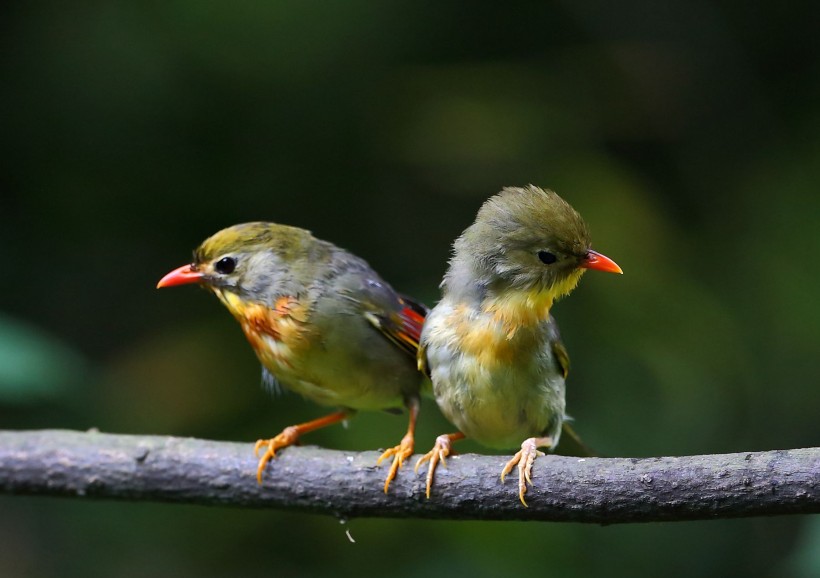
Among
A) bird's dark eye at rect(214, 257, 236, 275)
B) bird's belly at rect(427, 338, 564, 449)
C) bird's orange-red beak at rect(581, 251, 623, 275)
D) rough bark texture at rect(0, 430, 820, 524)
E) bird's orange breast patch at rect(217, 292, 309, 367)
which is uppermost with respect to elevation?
bird's orange-red beak at rect(581, 251, 623, 275)

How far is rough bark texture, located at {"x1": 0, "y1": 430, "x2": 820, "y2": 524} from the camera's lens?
9.06 ft

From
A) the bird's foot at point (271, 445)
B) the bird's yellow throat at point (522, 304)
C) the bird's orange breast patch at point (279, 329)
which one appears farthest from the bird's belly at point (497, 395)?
the bird's foot at point (271, 445)

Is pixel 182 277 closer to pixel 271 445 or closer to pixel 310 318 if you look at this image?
pixel 310 318

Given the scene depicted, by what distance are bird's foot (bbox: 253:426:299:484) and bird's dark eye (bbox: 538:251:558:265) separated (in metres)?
1.17

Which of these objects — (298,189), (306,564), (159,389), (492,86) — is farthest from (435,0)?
(306,564)

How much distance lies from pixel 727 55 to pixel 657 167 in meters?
0.80

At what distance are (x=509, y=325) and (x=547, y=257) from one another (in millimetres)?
278

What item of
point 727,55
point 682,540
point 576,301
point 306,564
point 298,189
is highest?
point 727,55

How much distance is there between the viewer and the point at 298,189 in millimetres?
5812

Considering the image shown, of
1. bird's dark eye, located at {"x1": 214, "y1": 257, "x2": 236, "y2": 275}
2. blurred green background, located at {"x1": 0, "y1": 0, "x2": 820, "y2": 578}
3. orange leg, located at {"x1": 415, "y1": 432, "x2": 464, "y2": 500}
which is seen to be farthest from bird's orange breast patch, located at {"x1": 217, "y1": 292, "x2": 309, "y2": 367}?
blurred green background, located at {"x1": 0, "y1": 0, "x2": 820, "y2": 578}

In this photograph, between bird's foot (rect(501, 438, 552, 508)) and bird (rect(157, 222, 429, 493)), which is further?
bird (rect(157, 222, 429, 493))

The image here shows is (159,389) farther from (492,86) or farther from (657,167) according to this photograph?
(657,167)

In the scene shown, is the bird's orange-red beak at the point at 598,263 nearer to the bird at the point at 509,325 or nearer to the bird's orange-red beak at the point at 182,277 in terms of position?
the bird at the point at 509,325

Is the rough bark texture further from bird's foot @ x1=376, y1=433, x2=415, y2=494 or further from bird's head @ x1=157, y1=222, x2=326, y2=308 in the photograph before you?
bird's head @ x1=157, y1=222, x2=326, y2=308
